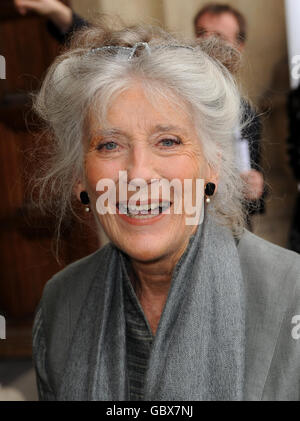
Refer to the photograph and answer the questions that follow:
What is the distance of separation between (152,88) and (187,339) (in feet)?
1.47

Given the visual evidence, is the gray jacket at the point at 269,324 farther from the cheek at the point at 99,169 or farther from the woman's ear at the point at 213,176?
the cheek at the point at 99,169

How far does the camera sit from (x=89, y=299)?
3.47 feet

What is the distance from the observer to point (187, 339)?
87 centimetres

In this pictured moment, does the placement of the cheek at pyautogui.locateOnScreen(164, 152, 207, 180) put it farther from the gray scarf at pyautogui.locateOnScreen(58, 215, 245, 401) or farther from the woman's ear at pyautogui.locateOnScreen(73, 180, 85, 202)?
the woman's ear at pyautogui.locateOnScreen(73, 180, 85, 202)

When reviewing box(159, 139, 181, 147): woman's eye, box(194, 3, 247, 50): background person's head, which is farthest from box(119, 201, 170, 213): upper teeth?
box(194, 3, 247, 50): background person's head

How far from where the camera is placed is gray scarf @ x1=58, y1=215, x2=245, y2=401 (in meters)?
0.85

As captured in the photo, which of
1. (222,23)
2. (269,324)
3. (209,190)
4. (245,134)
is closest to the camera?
(269,324)

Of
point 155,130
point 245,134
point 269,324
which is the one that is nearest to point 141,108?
point 155,130

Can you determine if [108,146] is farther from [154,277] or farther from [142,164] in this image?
[154,277]
